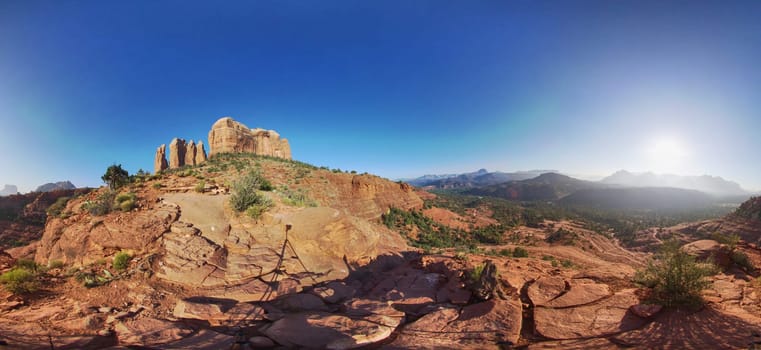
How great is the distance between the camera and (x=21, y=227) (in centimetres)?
3922

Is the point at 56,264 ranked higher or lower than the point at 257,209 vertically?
lower

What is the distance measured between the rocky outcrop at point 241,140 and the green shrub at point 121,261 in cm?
3598

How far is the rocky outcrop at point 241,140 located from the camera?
39.6 metres

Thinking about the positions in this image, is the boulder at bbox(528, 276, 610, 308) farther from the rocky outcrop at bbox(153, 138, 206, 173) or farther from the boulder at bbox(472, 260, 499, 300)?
the rocky outcrop at bbox(153, 138, 206, 173)

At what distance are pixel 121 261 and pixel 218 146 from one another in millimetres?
37864

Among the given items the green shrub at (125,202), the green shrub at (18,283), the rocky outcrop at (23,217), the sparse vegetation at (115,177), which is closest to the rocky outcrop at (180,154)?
the rocky outcrop at (23,217)

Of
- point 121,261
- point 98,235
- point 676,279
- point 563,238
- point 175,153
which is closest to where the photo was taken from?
point 676,279

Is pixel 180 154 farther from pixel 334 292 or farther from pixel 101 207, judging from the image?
pixel 334 292

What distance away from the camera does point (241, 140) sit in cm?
4184

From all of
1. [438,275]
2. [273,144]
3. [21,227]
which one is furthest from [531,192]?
[21,227]

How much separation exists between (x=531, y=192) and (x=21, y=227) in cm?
17054

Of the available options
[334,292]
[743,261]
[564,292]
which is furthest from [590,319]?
[743,261]

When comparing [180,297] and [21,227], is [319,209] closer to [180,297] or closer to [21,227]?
[180,297]

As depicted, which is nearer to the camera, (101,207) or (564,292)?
(564,292)
